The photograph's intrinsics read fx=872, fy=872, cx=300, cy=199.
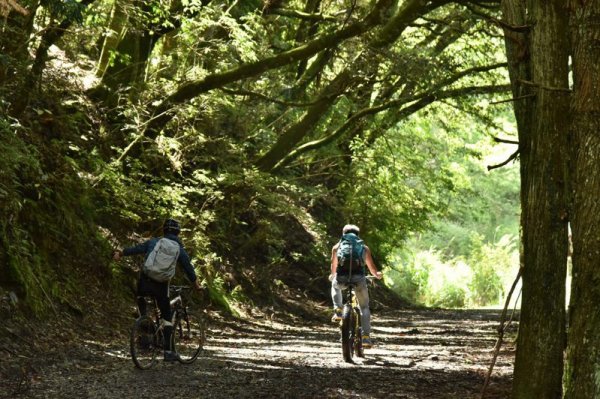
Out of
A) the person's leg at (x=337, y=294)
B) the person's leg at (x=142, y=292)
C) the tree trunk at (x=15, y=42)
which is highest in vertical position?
the tree trunk at (x=15, y=42)

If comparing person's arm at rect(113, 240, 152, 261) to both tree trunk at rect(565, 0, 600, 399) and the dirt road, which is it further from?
tree trunk at rect(565, 0, 600, 399)

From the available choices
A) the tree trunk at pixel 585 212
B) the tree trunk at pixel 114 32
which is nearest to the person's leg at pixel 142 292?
the tree trunk at pixel 114 32

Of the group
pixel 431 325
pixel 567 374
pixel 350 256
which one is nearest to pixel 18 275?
pixel 350 256

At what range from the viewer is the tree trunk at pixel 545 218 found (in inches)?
290

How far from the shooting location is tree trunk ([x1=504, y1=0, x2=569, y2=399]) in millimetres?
7371

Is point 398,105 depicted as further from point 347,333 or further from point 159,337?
point 159,337

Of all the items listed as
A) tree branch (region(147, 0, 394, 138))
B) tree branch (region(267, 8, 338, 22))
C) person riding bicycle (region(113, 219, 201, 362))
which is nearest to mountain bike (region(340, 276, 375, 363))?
person riding bicycle (region(113, 219, 201, 362))

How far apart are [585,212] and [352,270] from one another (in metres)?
6.67

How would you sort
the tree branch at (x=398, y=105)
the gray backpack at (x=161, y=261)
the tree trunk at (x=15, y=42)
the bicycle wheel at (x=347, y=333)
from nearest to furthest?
1. the gray backpack at (x=161, y=261)
2. the bicycle wheel at (x=347, y=333)
3. the tree trunk at (x=15, y=42)
4. the tree branch at (x=398, y=105)

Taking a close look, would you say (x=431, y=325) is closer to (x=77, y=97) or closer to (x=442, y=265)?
(x=77, y=97)

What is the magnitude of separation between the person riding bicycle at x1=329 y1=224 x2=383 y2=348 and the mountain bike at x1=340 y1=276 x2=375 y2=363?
9 centimetres

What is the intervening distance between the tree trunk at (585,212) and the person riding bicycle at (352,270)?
6.35 metres

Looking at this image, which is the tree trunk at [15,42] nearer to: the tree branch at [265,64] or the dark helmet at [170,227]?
the tree branch at [265,64]

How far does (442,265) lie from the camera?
39156 millimetres
